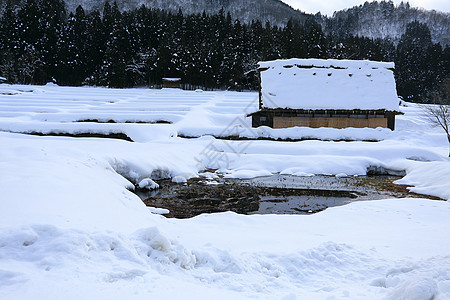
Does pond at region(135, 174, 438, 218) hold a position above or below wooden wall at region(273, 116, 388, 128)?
below

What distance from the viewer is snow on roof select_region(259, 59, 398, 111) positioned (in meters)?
26.5

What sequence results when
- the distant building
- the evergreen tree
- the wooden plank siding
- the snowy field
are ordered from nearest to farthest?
the snowy field < the wooden plank siding < the distant building < the evergreen tree

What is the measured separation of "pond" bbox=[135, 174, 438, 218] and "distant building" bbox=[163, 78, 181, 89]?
130 feet

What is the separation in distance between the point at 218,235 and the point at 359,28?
152m

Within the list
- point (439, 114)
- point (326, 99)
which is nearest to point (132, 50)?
point (326, 99)

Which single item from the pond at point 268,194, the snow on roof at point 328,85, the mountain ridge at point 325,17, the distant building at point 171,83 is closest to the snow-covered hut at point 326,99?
the snow on roof at point 328,85

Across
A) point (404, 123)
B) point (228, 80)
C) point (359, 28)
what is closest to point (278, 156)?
point (404, 123)

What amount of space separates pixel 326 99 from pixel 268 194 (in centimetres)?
1583

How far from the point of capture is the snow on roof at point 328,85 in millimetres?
26531

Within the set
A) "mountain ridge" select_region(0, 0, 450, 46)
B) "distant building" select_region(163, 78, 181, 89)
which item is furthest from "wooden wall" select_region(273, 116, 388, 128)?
"mountain ridge" select_region(0, 0, 450, 46)

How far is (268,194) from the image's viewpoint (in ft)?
43.8

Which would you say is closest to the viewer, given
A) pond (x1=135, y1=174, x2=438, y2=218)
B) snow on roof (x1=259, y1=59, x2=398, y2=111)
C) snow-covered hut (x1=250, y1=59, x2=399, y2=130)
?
pond (x1=135, y1=174, x2=438, y2=218)

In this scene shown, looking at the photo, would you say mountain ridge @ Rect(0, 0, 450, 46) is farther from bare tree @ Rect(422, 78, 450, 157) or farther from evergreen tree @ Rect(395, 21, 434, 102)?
bare tree @ Rect(422, 78, 450, 157)

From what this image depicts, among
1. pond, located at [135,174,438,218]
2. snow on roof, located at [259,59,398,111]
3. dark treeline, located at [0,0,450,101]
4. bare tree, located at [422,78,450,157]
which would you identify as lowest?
pond, located at [135,174,438,218]
